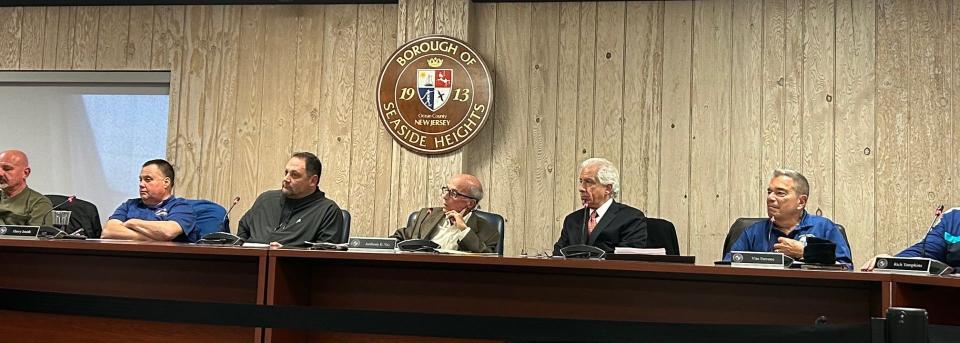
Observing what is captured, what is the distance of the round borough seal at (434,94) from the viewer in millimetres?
4910

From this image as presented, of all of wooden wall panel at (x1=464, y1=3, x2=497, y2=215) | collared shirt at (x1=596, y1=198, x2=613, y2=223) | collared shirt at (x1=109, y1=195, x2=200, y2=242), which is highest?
wooden wall panel at (x1=464, y1=3, x2=497, y2=215)

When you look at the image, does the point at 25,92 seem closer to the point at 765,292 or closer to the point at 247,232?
the point at 247,232

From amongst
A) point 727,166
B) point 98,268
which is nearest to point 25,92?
point 98,268

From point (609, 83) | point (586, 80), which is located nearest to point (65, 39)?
point (586, 80)

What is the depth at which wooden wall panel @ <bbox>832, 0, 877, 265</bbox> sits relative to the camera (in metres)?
4.65

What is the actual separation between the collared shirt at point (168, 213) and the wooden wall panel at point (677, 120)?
2279 mm

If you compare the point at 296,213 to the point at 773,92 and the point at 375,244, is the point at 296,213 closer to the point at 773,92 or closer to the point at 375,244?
the point at 375,244

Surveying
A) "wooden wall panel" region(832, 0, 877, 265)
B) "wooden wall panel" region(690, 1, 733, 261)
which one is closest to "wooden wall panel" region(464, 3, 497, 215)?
"wooden wall panel" region(690, 1, 733, 261)

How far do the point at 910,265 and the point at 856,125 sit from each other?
2.31 meters

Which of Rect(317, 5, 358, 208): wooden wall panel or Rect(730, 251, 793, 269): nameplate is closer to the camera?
Rect(730, 251, 793, 269): nameplate

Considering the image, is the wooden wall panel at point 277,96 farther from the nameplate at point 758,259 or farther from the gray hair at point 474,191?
the nameplate at point 758,259

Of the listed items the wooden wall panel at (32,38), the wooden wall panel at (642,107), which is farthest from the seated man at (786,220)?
the wooden wall panel at (32,38)

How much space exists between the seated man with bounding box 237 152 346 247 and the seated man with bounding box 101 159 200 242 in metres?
0.27

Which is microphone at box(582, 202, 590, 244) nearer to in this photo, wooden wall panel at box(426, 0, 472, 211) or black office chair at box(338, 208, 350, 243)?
wooden wall panel at box(426, 0, 472, 211)
